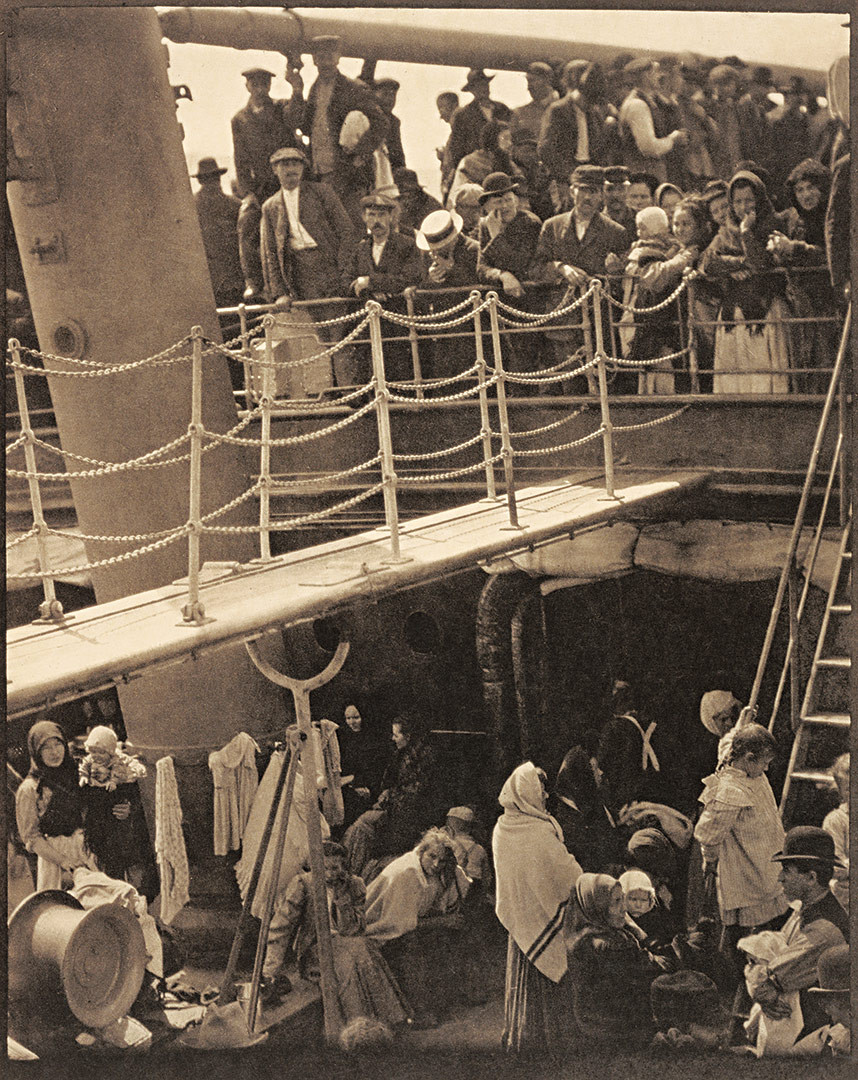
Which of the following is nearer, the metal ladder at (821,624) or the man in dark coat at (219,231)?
the metal ladder at (821,624)

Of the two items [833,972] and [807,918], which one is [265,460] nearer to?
[807,918]

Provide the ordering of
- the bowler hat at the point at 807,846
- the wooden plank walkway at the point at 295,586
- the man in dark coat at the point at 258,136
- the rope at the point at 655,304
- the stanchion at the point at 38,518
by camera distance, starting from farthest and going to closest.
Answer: the rope at the point at 655,304 → the man in dark coat at the point at 258,136 → the bowler hat at the point at 807,846 → the stanchion at the point at 38,518 → the wooden plank walkway at the point at 295,586

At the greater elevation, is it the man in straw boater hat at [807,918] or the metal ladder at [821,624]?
the metal ladder at [821,624]

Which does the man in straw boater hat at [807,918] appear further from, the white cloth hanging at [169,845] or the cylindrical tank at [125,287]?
the white cloth hanging at [169,845]

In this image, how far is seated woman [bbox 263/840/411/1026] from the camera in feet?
14.0

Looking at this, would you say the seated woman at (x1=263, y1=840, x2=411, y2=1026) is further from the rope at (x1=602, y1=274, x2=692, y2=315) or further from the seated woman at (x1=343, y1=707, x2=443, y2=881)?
the rope at (x1=602, y1=274, x2=692, y2=315)

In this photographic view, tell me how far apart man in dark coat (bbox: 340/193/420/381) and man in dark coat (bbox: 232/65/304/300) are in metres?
0.35

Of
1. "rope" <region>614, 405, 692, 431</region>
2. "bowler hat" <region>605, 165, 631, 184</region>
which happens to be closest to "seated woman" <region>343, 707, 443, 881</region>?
"rope" <region>614, 405, 692, 431</region>

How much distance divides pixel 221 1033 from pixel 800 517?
2.46 m

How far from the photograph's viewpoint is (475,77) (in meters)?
4.60

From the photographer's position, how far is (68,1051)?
414 cm

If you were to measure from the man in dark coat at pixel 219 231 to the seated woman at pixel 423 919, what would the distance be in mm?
2063

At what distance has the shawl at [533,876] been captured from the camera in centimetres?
436

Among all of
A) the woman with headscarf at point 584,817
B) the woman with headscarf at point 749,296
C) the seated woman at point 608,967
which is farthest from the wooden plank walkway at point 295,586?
the seated woman at point 608,967
